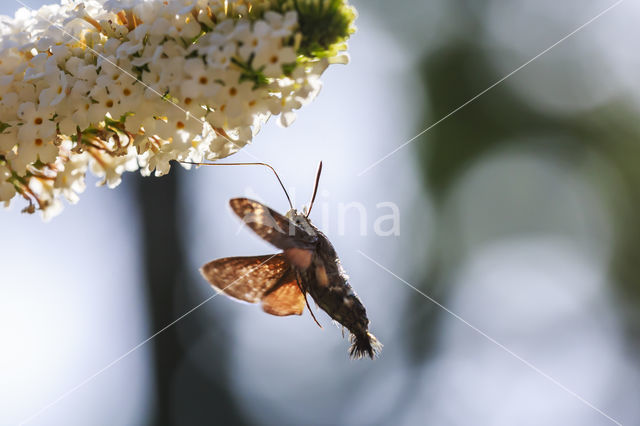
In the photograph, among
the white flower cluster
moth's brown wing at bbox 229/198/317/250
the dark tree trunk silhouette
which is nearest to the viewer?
moth's brown wing at bbox 229/198/317/250

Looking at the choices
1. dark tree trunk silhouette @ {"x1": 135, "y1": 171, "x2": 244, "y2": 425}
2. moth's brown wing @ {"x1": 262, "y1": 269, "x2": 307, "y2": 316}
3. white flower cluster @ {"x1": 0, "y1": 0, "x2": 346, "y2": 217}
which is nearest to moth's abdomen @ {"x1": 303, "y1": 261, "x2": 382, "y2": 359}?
moth's brown wing @ {"x1": 262, "y1": 269, "x2": 307, "y2": 316}

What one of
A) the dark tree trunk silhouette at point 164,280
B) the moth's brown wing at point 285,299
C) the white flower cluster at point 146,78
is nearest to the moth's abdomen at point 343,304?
the moth's brown wing at point 285,299

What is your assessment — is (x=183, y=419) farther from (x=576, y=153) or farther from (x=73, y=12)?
(x=576, y=153)

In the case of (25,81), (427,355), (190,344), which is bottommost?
(427,355)

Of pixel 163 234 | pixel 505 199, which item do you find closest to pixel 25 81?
pixel 163 234

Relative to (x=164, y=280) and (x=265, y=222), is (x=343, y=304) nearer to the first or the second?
(x=265, y=222)

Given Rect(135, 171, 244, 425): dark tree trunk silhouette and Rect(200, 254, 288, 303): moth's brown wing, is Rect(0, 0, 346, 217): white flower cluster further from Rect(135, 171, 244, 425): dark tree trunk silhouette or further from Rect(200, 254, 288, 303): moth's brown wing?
Rect(135, 171, 244, 425): dark tree trunk silhouette
